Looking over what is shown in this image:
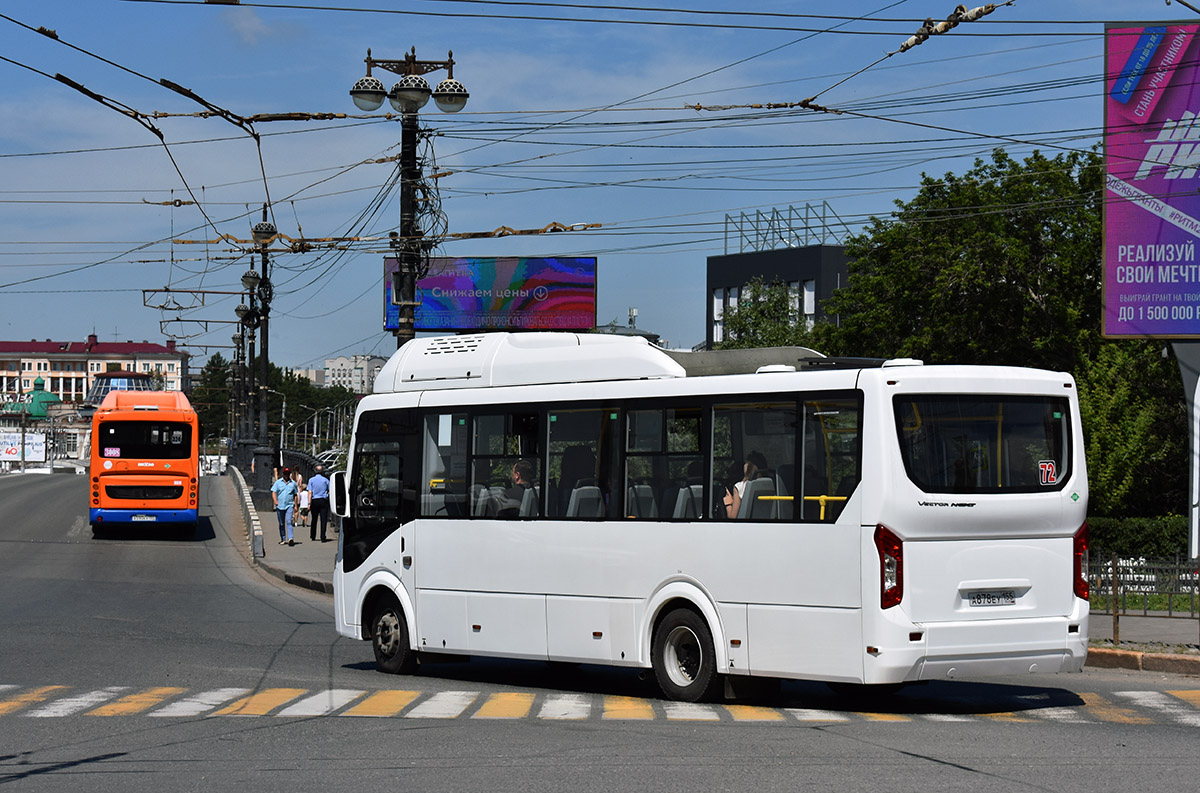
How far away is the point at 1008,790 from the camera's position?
7895 millimetres

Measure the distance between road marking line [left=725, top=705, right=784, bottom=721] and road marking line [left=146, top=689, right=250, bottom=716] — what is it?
13.2 feet

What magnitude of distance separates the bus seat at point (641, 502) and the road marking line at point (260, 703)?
3.19 meters

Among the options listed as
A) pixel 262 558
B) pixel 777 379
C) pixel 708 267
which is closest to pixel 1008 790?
pixel 777 379

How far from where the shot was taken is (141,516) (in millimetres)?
38062

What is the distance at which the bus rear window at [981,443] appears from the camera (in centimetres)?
1085

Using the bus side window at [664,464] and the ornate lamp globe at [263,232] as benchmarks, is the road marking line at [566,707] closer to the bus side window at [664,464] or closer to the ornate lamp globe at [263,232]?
the bus side window at [664,464]

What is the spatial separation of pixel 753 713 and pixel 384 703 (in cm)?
295

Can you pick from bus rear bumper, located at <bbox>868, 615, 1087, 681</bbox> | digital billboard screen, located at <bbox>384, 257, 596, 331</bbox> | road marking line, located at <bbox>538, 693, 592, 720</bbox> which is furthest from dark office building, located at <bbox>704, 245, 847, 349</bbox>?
bus rear bumper, located at <bbox>868, 615, 1087, 681</bbox>

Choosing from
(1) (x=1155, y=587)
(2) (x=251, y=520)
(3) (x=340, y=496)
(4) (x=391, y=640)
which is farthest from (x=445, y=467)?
(2) (x=251, y=520)

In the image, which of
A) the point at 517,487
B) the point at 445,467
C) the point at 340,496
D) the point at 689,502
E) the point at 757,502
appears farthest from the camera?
the point at 340,496

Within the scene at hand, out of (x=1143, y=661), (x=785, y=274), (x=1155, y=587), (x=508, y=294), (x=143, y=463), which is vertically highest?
(x=785, y=274)

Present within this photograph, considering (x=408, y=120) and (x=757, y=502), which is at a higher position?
(x=408, y=120)

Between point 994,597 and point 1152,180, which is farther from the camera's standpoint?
point 1152,180

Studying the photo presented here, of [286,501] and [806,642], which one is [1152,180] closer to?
[806,642]
